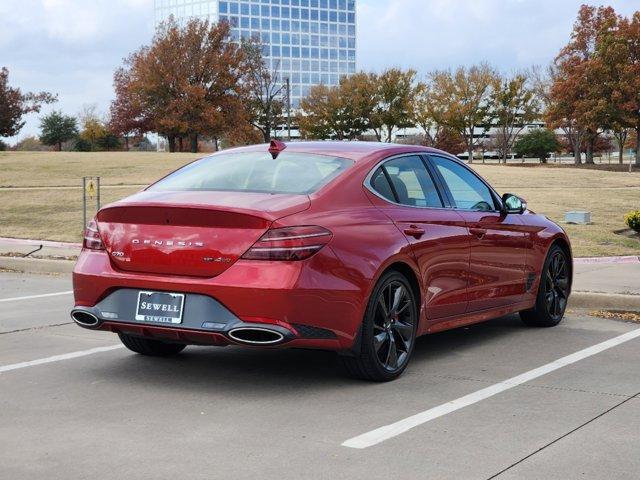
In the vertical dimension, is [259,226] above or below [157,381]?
above

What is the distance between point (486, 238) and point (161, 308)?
2.80 m

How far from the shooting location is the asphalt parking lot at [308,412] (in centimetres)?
428

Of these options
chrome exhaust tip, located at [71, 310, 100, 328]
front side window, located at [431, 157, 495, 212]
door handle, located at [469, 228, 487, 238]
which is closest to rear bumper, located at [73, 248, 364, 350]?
chrome exhaust tip, located at [71, 310, 100, 328]

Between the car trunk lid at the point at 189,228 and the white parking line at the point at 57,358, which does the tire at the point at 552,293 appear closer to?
the car trunk lid at the point at 189,228

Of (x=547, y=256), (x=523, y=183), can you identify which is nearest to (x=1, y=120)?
(x=523, y=183)

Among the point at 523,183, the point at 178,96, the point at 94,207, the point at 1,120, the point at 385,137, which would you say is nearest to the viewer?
the point at 94,207

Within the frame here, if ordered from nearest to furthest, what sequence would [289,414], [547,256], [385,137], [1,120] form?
1. [289,414]
2. [547,256]
3. [1,120]
4. [385,137]

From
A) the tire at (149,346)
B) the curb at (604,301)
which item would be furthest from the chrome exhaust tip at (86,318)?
the curb at (604,301)

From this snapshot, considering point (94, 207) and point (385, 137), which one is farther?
point (385, 137)

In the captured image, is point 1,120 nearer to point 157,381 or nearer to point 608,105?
point 608,105

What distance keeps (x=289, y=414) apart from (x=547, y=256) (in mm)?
3824

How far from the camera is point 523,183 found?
116 feet

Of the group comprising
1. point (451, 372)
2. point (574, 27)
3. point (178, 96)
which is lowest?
point (451, 372)

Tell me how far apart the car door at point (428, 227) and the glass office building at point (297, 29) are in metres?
134
